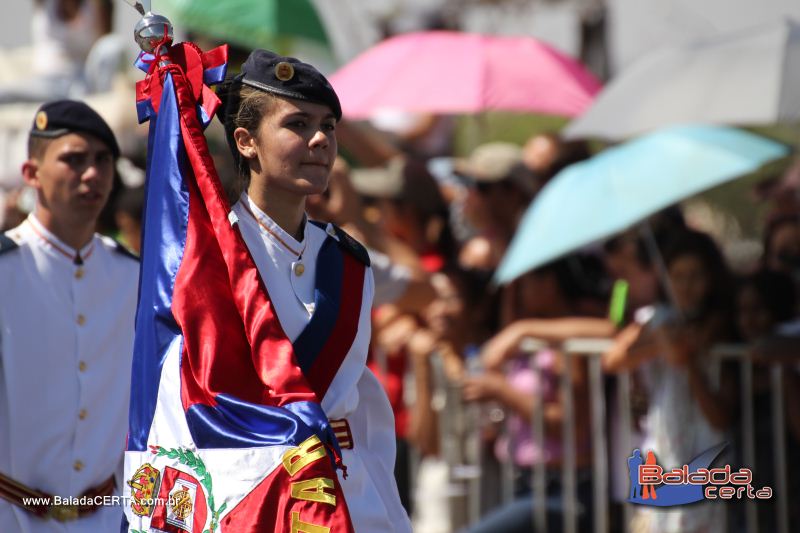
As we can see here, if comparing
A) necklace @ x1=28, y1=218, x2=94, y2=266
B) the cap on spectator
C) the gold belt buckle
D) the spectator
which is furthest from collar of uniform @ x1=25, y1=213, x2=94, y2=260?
the cap on spectator

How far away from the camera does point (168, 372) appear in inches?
150

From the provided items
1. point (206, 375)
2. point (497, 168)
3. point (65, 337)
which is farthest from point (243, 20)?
point (206, 375)

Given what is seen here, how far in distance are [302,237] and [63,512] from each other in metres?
1.44

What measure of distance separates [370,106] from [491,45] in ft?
3.00

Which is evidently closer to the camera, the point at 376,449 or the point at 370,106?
the point at 376,449

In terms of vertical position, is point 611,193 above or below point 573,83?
below

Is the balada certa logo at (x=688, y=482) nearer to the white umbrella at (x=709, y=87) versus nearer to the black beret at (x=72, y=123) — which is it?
the white umbrella at (x=709, y=87)

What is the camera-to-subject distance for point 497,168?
7.33 metres

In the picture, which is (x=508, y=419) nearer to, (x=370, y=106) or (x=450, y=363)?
(x=450, y=363)

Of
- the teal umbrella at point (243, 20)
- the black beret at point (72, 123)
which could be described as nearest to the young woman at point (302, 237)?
the black beret at point (72, 123)

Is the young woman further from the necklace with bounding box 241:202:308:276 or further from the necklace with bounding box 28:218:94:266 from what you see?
the necklace with bounding box 28:218:94:266

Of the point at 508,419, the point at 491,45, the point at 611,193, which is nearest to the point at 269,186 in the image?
the point at 611,193

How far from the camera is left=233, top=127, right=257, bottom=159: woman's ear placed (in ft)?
13.1

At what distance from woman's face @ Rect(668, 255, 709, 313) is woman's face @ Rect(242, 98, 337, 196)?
261 centimetres
